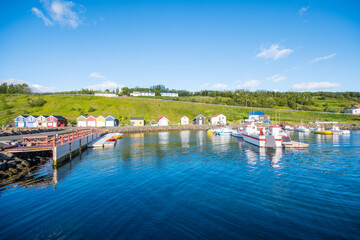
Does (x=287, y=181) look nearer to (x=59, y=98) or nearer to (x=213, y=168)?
(x=213, y=168)

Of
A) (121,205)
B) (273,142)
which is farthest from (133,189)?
(273,142)

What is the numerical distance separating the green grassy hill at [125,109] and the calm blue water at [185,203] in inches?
3403

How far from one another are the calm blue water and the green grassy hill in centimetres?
8643

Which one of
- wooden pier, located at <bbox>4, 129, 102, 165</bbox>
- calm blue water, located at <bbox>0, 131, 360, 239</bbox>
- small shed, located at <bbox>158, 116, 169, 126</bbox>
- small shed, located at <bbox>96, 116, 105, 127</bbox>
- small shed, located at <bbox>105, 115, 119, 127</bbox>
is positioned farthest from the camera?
small shed, located at <bbox>158, 116, 169, 126</bbox>

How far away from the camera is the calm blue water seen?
33.7ft

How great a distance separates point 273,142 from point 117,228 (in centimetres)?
3439

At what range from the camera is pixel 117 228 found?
34.6ft

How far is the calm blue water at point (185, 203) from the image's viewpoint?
10.3 metres

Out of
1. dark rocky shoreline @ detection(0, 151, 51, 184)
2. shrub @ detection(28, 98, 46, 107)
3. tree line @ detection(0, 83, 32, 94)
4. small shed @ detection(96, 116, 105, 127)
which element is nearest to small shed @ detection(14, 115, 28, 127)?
small shed @ detection(96, 116, 105, 127)

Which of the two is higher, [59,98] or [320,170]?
[59,98]

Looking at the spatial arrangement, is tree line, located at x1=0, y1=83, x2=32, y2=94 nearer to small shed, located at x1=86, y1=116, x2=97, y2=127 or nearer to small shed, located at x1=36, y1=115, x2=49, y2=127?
small shed, located at x1=36, y1=115, x2=49, y2=127

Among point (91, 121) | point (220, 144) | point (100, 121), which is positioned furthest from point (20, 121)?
point (220, 144)

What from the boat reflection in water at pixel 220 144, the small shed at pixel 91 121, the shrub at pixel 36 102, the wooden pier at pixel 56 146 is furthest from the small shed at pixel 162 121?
the shrub at pixel 36 102

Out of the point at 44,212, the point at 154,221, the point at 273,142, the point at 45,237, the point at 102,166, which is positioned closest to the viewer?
the point at 45,237
